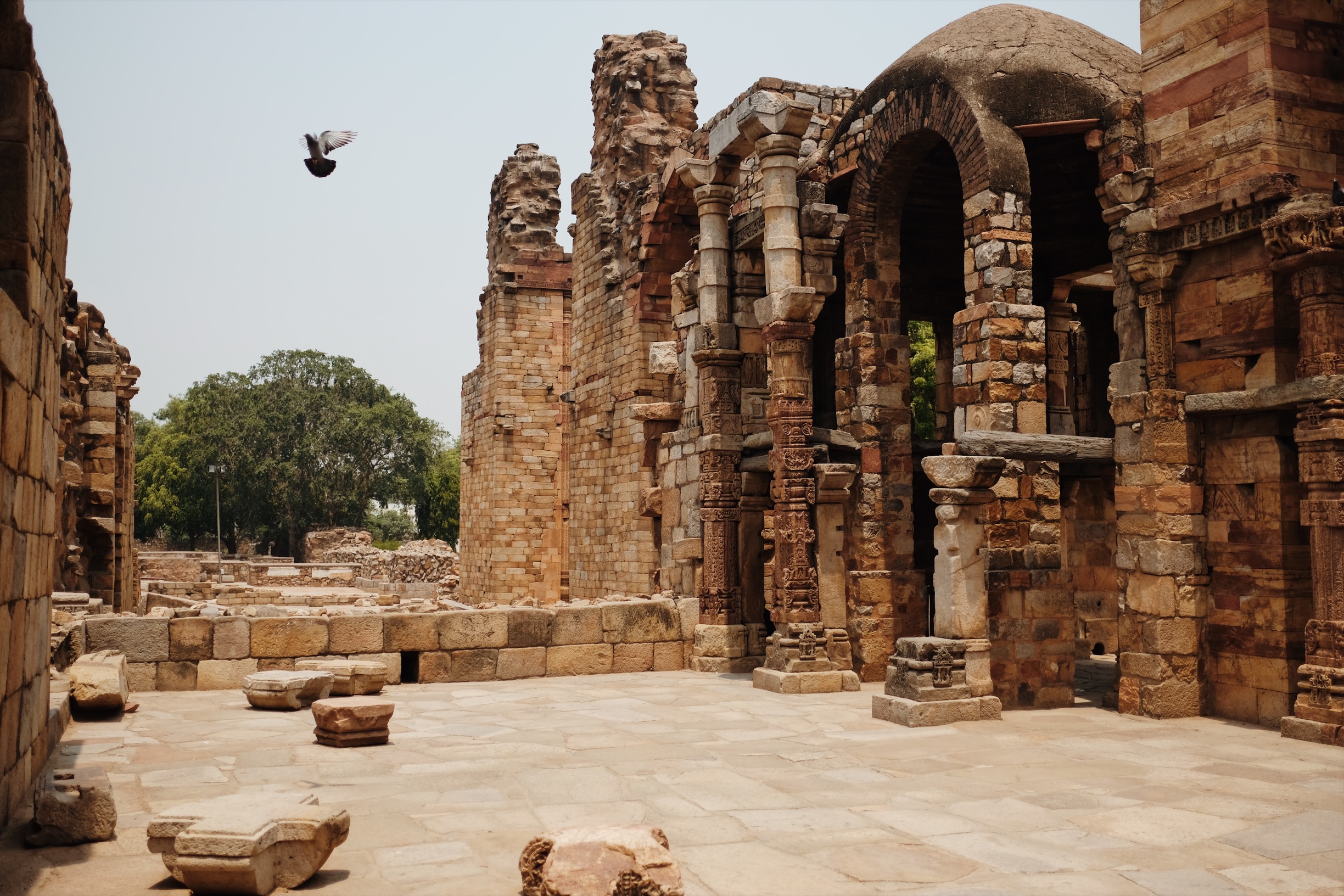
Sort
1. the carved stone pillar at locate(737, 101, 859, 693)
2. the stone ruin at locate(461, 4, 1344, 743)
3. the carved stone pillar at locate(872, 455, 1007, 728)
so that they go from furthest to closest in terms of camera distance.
Answer: the carved stone pillar at locate(737, 101, 859, 693)
the carved stone pillar at locate(872, 455, 1007, 728)
the stone ruin at locate(461, 4, 1344, 743)

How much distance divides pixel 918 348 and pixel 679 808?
24317mm

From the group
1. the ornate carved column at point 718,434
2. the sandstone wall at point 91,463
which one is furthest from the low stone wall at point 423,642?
the sandstone wall at point 91,463

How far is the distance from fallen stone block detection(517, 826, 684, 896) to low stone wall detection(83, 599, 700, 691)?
696cm

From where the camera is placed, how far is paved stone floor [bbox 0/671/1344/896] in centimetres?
431

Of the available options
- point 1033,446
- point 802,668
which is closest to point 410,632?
point 802,668

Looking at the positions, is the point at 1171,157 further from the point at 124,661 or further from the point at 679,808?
the point at 124,661

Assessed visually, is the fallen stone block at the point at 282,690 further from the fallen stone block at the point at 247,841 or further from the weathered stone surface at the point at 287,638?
the fallen stone block at the point at 247,841

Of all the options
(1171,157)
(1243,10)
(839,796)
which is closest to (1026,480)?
(1171,157)

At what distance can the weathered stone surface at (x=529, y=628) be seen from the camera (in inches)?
439

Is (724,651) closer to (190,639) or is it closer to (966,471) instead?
(966,471)

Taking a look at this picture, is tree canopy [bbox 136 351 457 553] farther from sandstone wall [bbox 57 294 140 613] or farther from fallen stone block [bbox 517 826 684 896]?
fallen stone block [bbox 517 826 684 896]

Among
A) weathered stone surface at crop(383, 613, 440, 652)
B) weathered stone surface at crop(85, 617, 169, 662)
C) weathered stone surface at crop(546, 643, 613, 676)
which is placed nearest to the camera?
weathered stone surface at crop(85, 617, 169, 662)

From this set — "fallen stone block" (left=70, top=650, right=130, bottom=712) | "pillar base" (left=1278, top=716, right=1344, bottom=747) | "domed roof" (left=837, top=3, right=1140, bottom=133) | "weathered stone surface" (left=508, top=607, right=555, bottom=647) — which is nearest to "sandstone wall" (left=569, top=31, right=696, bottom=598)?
"weathered stone surface" (left=508, top=607, right=555, bottom=647)

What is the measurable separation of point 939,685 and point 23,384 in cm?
648
